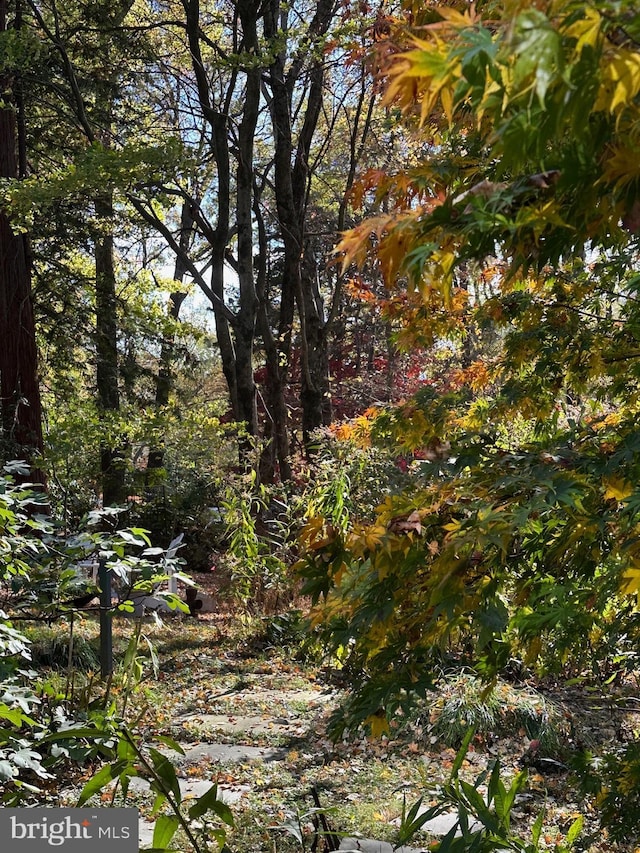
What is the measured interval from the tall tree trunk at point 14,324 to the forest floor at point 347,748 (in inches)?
165

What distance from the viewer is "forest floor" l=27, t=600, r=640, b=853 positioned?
304 centimetres

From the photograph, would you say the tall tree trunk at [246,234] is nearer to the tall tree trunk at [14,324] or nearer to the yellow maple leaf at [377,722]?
the tall tree trunk at [14,324]

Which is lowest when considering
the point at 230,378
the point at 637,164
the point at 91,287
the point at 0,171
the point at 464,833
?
the point at 464,833

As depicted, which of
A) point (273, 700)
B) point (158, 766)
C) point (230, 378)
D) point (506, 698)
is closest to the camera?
point (158, 766)

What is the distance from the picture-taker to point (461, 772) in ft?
11.6

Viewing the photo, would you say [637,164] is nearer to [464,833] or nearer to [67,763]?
[464,833]

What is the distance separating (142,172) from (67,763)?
499 centimetres

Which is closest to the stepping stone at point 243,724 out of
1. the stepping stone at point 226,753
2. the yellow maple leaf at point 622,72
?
the stepping stone at point 226,753

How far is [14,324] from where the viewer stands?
862 cm

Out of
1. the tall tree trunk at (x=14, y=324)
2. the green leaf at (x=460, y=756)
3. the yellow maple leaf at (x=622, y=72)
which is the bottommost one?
the green leaf at (x=460, y=756)

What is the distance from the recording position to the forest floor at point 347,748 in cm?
304

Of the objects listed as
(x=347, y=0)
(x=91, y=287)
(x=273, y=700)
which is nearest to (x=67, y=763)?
(x=273, y=700)

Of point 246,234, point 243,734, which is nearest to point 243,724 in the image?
point 243,734

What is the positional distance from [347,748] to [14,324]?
6.56 meters
